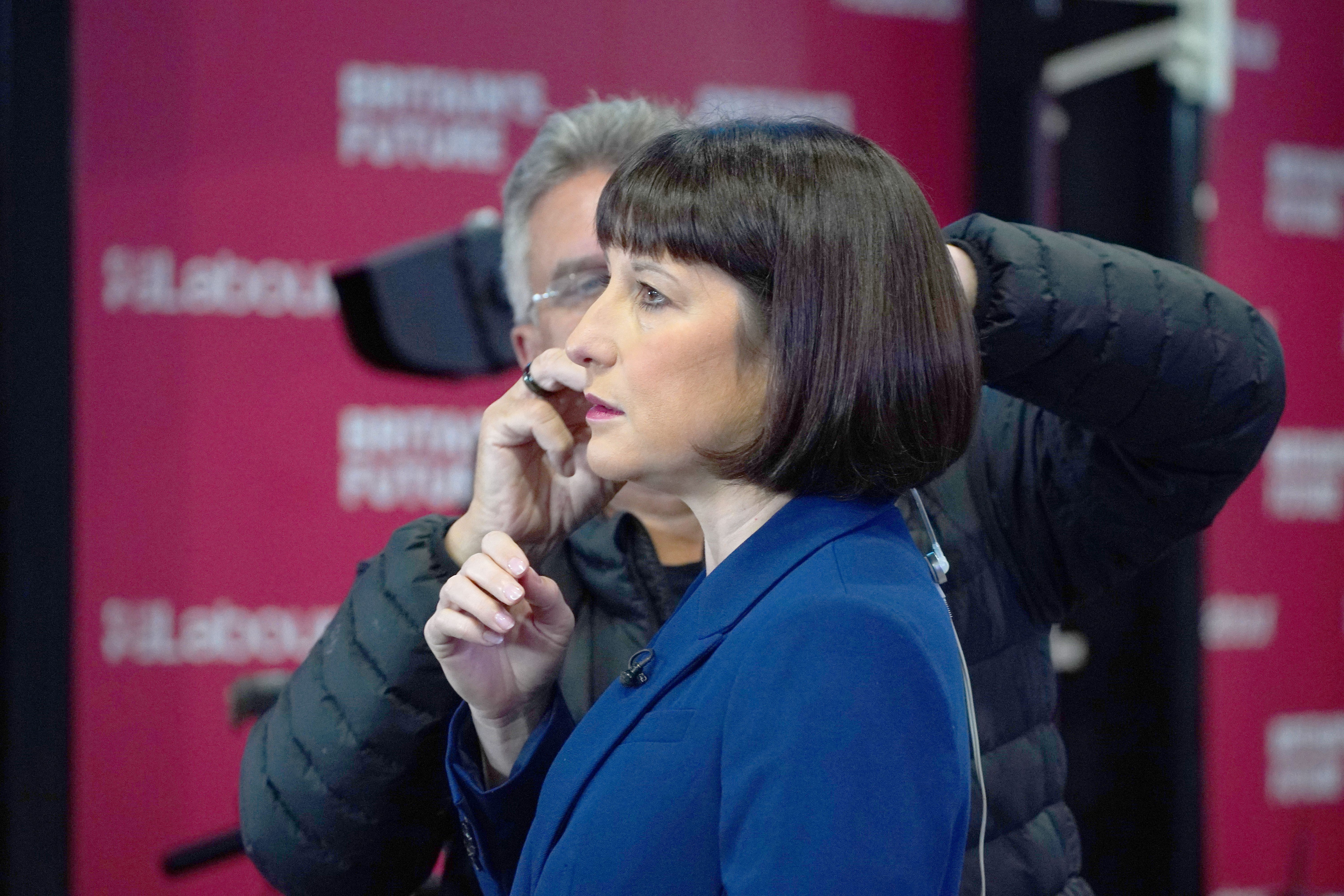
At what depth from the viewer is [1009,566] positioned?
3.58ft

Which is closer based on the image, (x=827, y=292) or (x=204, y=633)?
(x=827, y=292)

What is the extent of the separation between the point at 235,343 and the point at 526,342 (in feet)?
4.26

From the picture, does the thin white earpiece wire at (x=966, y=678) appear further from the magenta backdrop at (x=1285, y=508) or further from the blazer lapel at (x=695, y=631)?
the magenta backdrop at (x=1285, y=508)

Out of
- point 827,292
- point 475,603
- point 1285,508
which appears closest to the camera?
point 827,292

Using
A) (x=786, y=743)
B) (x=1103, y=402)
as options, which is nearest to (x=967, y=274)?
(x=1103, y=402)

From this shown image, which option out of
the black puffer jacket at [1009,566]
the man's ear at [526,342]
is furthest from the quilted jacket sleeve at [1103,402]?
the man's ear at [526,342]

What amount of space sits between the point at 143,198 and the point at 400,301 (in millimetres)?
850

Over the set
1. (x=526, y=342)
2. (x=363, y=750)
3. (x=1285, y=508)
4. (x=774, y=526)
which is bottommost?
(x=1285, y=508)

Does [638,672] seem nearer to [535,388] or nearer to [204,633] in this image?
[535,388]

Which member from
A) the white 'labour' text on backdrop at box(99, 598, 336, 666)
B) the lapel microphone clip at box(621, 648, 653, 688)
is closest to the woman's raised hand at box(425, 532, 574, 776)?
the lapel microphone clip at box(621, 648, 653, 688)

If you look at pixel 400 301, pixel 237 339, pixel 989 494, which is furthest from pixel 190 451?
pixel 989 494

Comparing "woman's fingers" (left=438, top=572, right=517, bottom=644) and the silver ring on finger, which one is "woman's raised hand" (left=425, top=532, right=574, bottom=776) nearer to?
"woman's fingers" (left=438, top=572, right=517, bottom=644)

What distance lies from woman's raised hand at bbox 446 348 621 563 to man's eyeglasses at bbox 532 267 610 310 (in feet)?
0.75

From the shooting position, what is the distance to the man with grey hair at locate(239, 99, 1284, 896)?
101cm
